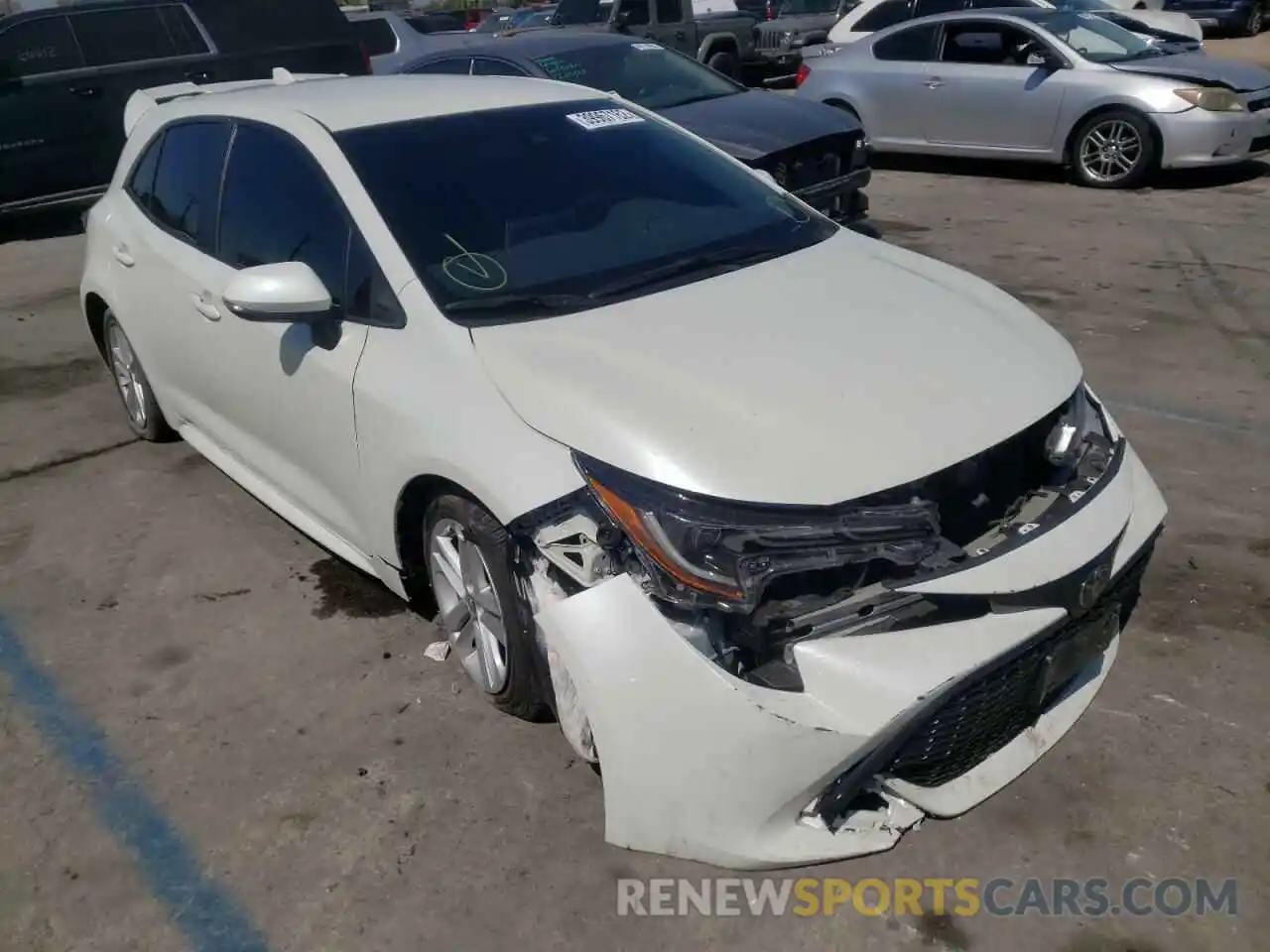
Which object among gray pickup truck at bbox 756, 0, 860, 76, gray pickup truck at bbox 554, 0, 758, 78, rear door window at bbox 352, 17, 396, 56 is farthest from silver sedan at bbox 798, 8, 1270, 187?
gray pickup truck at bbox 756, 0, 860, 76

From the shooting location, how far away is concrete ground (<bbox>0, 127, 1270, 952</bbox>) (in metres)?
2.53

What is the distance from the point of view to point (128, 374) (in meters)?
5.15

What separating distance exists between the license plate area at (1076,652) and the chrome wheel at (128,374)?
3964mm

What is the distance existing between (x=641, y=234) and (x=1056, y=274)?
450 cm

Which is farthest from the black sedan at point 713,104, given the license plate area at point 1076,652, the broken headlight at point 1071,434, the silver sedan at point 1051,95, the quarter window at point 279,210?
the license plate area at point 1076,652

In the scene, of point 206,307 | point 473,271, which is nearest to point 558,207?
point 473,271

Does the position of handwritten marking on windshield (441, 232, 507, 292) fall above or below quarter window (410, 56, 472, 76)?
above

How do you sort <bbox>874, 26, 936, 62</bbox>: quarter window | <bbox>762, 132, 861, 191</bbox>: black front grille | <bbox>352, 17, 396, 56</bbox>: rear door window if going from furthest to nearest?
1. <bbox>352, 17, 396, 56</bbox>: rear door window
2. <bbox>874, 26, 936, 62</bbox>: quarter window
3. <bbox>762, 132, 861, 191</bbox>: black front grille

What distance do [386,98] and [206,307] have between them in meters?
0.97

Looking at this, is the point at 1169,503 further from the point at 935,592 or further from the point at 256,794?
the point at 256,794

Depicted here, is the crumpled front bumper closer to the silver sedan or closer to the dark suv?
the silver sedan

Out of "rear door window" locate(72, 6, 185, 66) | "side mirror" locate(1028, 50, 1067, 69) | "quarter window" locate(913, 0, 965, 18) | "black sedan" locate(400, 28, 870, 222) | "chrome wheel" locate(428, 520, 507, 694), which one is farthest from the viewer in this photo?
"quarter window" locate(913, 0, 965, 18)

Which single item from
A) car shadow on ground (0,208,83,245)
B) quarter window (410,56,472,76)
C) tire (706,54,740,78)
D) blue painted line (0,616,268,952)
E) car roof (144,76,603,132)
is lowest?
car shadow on ground (0,208,83,245)

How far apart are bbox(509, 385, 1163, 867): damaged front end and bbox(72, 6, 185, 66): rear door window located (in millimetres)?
9576
